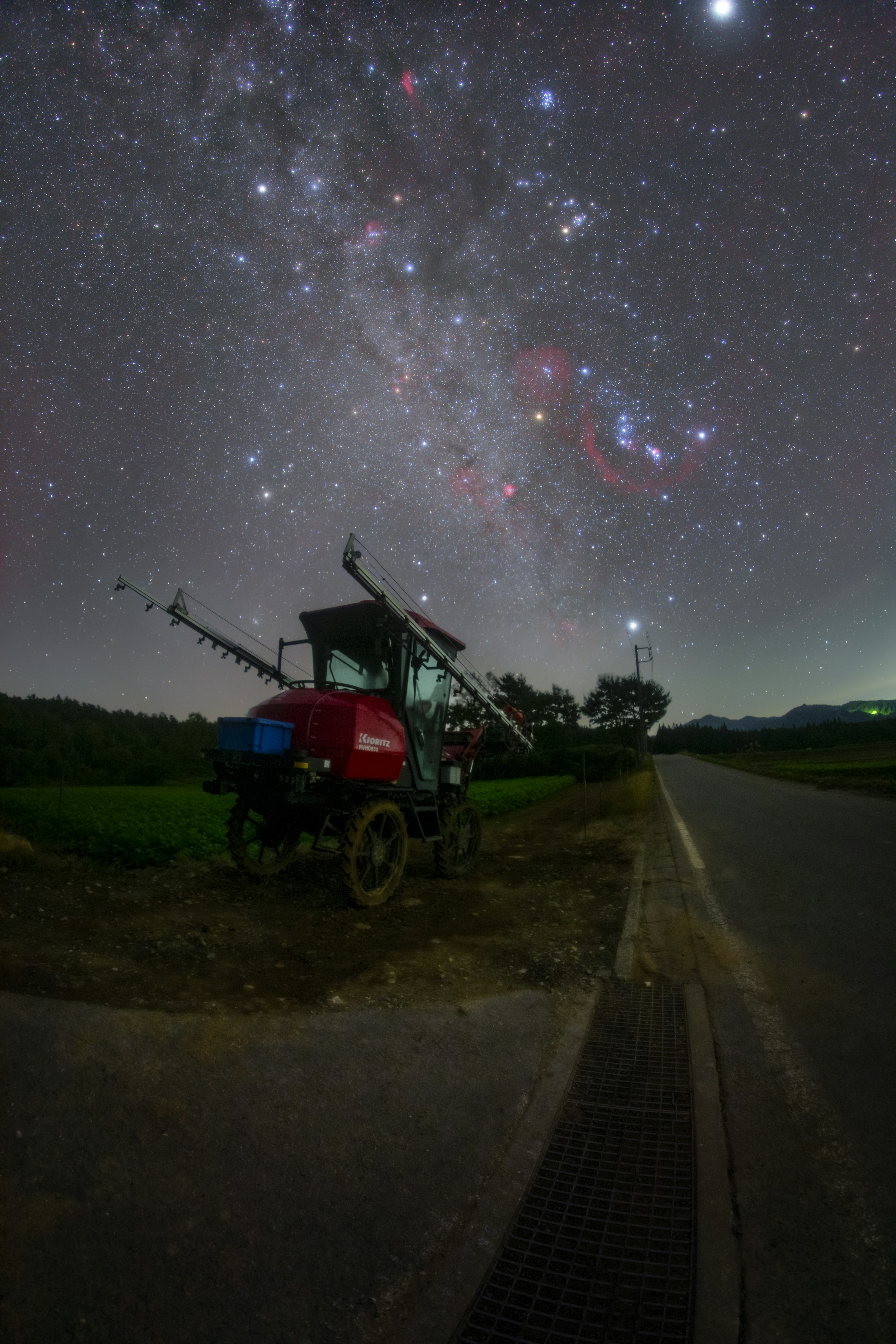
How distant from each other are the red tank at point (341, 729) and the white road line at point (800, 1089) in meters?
4.21

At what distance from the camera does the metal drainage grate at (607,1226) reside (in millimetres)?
2021

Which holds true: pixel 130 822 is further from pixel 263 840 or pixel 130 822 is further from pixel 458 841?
pixel 458 841

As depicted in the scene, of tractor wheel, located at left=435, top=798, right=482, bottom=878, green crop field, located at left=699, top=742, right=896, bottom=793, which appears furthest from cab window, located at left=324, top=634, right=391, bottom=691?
green crop field, located at left=699, top=742, right=896, bottom=793

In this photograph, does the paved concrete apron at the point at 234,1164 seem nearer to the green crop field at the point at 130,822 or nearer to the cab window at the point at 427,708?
the cab window at the point at 427,708

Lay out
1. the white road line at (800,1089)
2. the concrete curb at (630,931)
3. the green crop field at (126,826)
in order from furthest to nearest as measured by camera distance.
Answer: the green crop field at (126,826) → the concrete curb at (630,931) → the white road line at (800,1089)

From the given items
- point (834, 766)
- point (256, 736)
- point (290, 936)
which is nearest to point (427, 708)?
point (256, 736)

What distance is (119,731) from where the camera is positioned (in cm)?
5766

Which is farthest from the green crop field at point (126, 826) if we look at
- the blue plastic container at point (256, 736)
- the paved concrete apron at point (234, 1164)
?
the paved concrete apron at point (234, 1164)

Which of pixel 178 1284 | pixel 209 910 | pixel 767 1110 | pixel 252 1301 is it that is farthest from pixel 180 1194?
pixel 209 910

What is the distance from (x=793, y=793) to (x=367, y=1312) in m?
22.1

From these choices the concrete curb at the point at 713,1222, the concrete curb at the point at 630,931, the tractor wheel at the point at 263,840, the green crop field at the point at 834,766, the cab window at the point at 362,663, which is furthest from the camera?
the green crop field at the point at 834,766

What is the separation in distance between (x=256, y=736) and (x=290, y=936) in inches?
83.6

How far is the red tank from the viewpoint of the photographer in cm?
704

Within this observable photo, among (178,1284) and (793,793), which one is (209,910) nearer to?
(178,1284)
